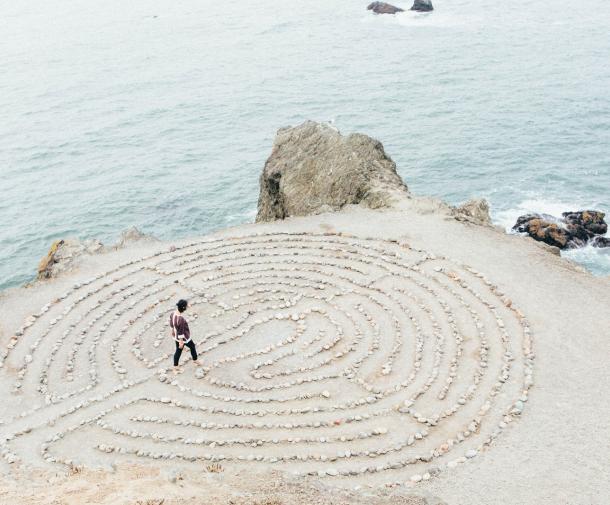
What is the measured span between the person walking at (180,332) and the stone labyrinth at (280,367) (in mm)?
596

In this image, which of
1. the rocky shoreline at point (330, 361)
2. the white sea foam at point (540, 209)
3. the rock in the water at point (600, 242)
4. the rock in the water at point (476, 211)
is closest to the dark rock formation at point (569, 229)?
the rock in the water at point (600, 242)

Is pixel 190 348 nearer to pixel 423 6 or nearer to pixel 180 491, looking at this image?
pixel 180 491

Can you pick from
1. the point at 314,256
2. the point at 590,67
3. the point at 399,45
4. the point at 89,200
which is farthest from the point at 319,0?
the point at 314,256

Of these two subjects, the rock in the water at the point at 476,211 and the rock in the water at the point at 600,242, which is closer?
the rock in the water at the point at 476,211

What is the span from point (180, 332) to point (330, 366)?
485cm

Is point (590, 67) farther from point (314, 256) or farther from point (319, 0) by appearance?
point (319, 0)

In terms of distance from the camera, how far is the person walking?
1888 centimetres

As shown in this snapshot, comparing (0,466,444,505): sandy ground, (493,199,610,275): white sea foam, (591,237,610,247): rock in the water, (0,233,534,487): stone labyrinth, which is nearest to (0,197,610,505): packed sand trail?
(0,233,534,487): stone labyrinth

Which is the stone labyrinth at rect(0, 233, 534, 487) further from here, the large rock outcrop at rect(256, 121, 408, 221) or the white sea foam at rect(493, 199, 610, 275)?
the white sea foam at rect(493, 199, 610, 275)

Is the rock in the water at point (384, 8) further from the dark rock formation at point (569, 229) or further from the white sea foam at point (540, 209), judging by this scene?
the dark rock formation at point (569, 229)

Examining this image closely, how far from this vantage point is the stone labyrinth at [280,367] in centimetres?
1689

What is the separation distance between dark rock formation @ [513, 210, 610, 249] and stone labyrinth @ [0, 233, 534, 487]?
15413 millimetres

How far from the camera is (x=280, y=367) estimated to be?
20.5m

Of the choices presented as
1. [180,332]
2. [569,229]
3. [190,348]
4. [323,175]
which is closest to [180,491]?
[180,332]
